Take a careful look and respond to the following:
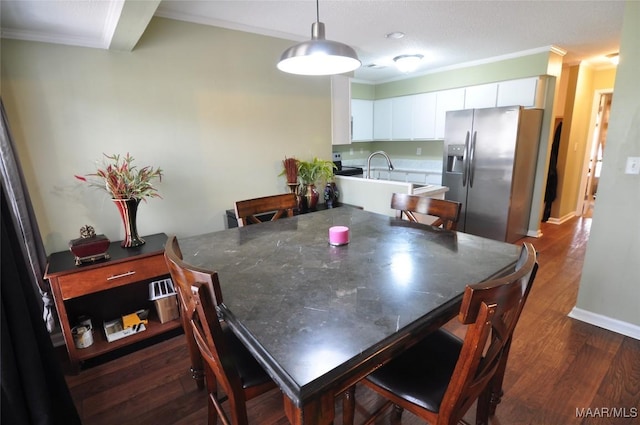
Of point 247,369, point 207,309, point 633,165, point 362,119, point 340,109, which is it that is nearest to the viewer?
point 207,309

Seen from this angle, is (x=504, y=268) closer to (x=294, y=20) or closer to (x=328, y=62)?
(x=328, y=62)

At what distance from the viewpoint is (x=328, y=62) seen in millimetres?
1696

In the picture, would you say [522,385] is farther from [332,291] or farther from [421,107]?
[421,107]

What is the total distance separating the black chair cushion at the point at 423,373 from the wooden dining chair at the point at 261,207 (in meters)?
1.28

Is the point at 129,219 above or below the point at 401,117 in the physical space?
below

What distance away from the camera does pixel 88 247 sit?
1947mm

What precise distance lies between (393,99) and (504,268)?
181 inches

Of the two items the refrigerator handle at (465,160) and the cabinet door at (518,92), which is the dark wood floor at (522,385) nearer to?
the refrigerator handle at (465,160)

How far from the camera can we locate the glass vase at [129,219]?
2.09 m

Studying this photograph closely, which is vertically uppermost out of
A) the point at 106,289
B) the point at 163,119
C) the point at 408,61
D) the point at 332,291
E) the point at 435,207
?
the point at 408,61

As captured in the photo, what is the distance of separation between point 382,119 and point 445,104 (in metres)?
1.21

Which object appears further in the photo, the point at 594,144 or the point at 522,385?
the point at 594,144

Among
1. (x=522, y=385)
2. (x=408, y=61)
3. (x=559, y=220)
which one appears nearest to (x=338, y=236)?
(x=522, y=385)

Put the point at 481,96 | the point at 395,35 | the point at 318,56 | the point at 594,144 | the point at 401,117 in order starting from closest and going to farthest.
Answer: the point at 318,56 → the point at 395,35 → the point at 481,96 → the point at 594,144 → the point at 401,117
